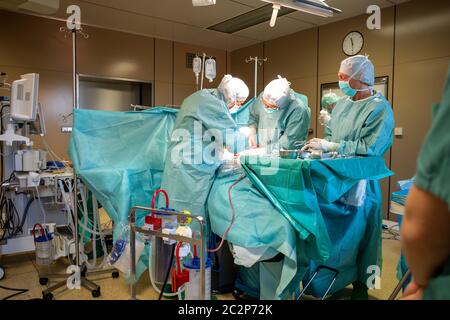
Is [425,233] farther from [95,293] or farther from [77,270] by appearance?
[77,270]

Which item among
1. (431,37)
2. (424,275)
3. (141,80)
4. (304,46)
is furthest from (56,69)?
(424,275)

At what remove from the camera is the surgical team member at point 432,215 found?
21.5 inches

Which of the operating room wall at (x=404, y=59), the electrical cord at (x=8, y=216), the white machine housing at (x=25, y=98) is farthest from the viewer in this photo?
the operating room wall at (x=404, y=59)

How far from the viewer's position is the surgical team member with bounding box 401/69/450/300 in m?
0.55

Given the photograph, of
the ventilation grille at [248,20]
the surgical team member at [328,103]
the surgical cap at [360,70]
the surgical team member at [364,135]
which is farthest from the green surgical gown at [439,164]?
the ventilation grille at [248,20]

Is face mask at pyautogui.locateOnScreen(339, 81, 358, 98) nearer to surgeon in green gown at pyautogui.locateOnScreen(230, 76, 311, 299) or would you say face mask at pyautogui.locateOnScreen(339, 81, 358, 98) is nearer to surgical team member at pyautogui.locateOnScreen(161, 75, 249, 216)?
surgeon in green gown at pyautogui.locateOnScreen(230, 76, 311, 299)

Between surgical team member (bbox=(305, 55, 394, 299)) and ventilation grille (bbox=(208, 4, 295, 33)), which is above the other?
ventilation grille (bbox=(208, 4, 295, 33))

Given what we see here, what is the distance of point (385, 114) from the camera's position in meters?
2.17

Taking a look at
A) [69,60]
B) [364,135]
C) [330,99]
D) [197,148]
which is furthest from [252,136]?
[69,60]

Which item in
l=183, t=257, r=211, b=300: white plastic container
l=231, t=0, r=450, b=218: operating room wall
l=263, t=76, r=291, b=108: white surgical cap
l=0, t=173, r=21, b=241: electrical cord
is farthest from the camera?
l=231, t=0, r=450, b=218: operating room wall

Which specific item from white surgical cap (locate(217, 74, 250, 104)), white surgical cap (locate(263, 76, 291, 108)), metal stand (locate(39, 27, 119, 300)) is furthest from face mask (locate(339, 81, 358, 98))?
metal stand (locate(39, 27, 119, 300))

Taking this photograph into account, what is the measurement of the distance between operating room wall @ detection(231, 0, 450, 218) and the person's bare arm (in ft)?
9.50

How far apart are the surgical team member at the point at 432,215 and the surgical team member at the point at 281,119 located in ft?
6.87

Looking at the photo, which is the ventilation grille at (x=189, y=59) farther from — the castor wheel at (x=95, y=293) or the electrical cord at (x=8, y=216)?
the castor wheel at (x=95, y=293)
